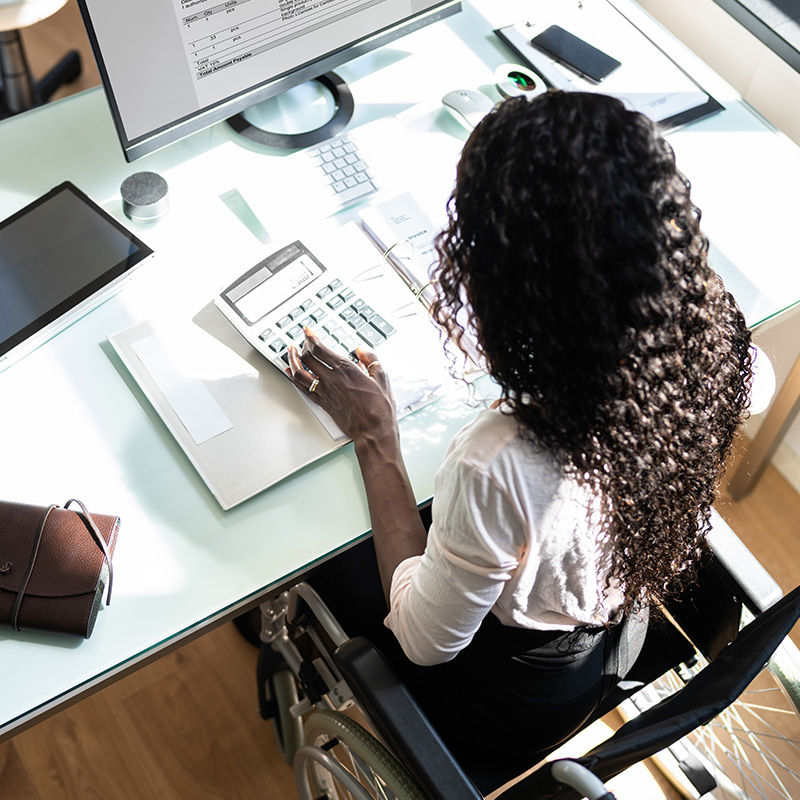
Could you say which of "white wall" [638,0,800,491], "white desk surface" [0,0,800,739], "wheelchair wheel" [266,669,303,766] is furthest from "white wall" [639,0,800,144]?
"wheelchair wheel" [266,669,303,766]

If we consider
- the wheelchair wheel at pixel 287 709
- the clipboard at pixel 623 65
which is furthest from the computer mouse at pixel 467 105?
the wheelchair wheel at pixel 287 709

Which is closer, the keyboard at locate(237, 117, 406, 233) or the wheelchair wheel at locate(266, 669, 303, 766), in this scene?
the keyboard at locate(237, 117, 406, 233)

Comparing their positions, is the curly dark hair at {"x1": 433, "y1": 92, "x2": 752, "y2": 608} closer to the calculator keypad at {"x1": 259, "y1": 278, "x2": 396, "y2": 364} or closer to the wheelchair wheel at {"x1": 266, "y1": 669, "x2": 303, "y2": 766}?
the calculator keypad at {"x1": 259, "y1": 278, "x2": 396, "y2": 364}

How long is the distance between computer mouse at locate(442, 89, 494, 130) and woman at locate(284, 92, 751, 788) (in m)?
0.59

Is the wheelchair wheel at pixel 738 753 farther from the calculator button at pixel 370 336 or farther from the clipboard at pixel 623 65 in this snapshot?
the clipboard at pixel 623 65

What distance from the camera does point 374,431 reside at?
1.10 meters

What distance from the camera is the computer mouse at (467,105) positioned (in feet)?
4.59

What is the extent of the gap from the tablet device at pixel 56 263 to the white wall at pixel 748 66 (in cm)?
102

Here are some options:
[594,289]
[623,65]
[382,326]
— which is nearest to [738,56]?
[623,65]

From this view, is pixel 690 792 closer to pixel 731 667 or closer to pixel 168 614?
pixel 731 667

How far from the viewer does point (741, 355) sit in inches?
36.5

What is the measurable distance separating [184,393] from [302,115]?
549mm

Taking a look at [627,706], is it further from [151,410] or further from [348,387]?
[151,410]

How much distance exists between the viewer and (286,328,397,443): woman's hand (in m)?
1.10
